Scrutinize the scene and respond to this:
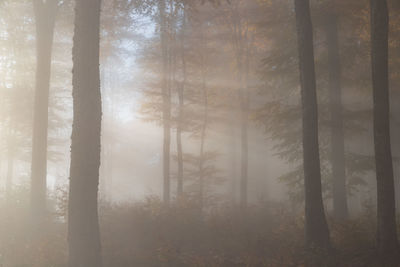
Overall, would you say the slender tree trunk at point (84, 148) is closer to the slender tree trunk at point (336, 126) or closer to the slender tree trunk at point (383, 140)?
the slender tree trunk at point (383, 140)

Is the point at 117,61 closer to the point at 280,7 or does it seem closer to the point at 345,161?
the point at 280,7

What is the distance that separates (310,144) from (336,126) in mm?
4666

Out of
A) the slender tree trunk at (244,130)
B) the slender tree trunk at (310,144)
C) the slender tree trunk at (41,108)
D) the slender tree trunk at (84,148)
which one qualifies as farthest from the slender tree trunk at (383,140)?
the slender tree trunk at (41,108)

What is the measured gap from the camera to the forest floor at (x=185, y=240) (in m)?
7.97

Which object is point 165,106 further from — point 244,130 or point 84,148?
point 84,148

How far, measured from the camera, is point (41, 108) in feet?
40.4

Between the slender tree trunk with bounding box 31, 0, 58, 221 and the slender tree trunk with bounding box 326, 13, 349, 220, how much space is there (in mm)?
12164

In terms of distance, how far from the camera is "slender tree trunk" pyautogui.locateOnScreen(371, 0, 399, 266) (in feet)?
23.9

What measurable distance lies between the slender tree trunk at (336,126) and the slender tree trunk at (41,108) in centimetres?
1216

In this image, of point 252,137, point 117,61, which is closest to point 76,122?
point 117,61

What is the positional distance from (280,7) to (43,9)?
10396 mm

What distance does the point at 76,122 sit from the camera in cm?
707

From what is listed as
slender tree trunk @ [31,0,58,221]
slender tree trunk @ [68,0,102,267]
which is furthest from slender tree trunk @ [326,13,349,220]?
slender tree trunk @ [31,0,58,221]

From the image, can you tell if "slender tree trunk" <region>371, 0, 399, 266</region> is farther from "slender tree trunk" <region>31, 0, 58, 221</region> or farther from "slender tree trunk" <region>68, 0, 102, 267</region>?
"slender tree trunk" <region>31, 0, 58, 221</region>
